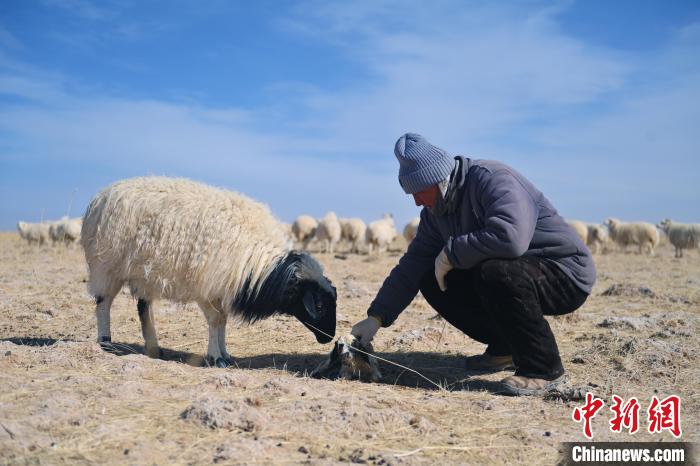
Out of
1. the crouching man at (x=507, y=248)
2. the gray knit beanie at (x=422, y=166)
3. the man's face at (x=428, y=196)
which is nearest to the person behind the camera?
the crouching man at (x=507, y=248)

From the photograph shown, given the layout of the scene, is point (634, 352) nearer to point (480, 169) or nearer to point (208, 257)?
point (480, 169)

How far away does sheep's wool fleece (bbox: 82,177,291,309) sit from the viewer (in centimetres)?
577

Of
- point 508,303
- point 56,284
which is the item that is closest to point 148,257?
point 508,303

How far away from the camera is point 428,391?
15.7 ft

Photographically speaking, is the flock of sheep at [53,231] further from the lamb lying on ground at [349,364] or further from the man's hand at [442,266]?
the man's hand at [442,266]

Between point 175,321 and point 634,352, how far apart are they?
550 cm

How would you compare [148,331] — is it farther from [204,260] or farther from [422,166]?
[422,166]

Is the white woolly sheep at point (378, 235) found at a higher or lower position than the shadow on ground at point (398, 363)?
higher

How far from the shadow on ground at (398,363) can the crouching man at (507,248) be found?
469 mm

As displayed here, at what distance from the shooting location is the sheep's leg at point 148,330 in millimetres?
6266

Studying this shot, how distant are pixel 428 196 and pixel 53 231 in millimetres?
30530

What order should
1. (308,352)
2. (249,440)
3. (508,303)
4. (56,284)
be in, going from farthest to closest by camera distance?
(56,284)
(308,352)
(508,303)
(249,440)

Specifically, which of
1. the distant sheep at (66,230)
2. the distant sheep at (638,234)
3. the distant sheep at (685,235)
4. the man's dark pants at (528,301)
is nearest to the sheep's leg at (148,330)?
the man's dark pants at (528,301)

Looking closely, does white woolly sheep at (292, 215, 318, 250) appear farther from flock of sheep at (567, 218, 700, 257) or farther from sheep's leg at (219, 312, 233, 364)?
sheep's leg at (219, 312, 233, 364)
